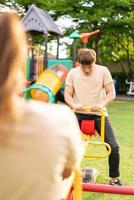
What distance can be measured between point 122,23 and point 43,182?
21883 millimetres

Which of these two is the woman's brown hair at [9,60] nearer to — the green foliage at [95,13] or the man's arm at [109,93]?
the man's arm at [109,93]

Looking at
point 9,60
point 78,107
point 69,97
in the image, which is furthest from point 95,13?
point 9,60

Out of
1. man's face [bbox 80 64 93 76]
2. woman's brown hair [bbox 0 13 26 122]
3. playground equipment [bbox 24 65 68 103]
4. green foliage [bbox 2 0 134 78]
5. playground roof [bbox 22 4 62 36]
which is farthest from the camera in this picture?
green foliage [bbox 2 0 134 78]

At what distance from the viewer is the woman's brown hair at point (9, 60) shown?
1317 mm

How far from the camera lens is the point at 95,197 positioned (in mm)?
5316

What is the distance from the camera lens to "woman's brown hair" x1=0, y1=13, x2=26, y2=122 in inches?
51.9

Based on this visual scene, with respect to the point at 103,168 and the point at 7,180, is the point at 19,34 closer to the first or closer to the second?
the point at 7,180

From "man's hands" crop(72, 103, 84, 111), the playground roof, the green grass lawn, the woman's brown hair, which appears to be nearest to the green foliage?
the playground roof

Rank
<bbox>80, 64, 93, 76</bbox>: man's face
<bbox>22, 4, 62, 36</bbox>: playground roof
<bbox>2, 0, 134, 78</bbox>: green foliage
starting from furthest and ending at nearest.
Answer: <bbox>2, 0, 134, 78</bbox>: green foliage
<bbox>22, 4, 62, 36</bbox>: playground roof
<bbox>80, 64, 93, 76</bbox>: man's face

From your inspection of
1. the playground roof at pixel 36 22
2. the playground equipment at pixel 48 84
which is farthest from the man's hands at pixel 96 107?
the playground roof at pixel 36 22

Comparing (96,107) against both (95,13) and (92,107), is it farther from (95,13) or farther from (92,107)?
Result: (95,13)

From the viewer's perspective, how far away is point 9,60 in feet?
4.34

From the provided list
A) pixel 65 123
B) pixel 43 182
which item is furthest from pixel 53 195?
pixel 65 123

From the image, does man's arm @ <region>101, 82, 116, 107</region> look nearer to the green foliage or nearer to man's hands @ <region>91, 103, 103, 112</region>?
man's hands @ <region>91, 103, 103, 112</region>
